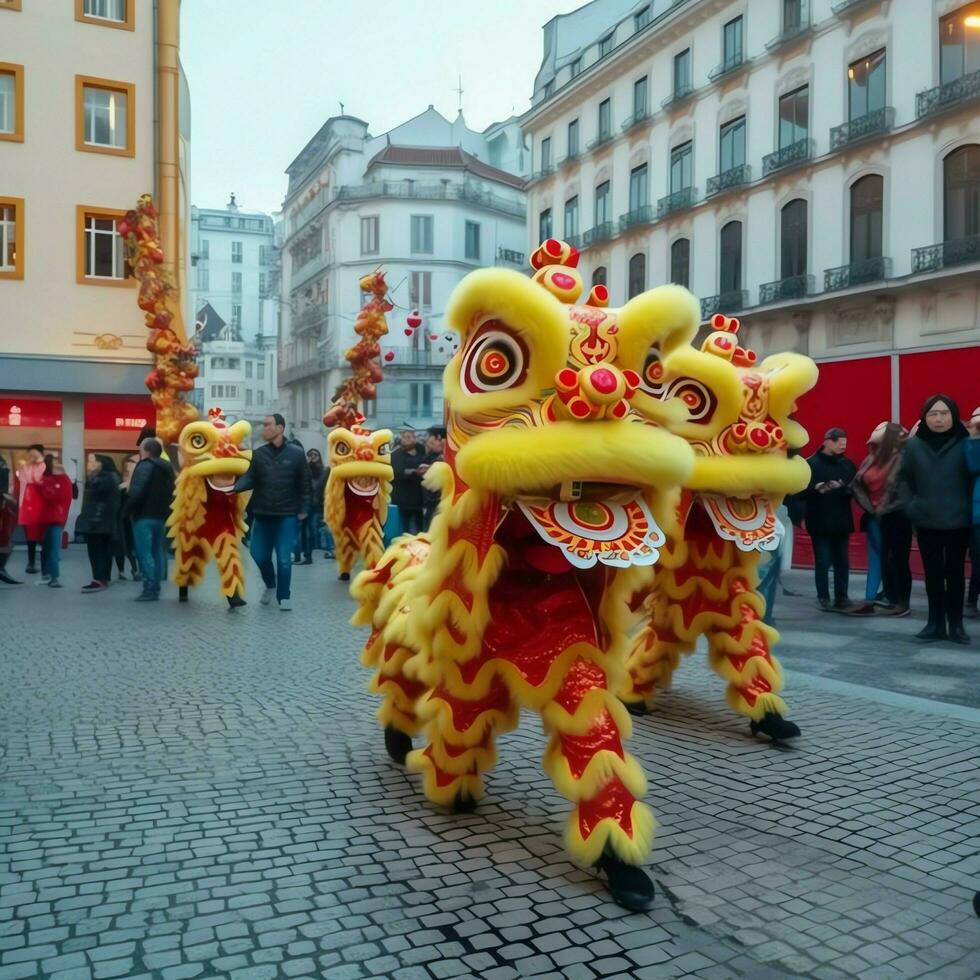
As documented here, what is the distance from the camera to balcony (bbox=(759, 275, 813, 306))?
22.8 metres

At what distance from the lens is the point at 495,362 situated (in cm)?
347

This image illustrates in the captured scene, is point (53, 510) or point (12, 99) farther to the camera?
point (12, 99)

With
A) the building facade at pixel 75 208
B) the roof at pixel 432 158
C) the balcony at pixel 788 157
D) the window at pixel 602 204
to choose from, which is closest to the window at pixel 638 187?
the window at pixel 602 204

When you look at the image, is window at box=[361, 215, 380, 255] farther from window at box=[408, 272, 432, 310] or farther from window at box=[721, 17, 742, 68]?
window at box=[721, 17, 742, 68]

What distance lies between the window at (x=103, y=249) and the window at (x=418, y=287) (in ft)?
91.9

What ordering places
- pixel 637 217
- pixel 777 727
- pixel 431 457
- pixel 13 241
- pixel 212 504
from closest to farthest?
pixel 777 727, pixel 212 504, pixel 431 457, pixel 13 241, pixel 637 217

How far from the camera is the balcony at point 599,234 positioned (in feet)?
99.5

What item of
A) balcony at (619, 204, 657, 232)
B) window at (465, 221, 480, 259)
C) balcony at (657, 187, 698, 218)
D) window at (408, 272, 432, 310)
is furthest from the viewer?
window at (465, 221, 480, 259)

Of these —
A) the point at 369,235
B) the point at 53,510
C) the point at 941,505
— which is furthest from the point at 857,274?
the point at 369,235

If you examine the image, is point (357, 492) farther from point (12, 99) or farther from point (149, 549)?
point (12, 99)

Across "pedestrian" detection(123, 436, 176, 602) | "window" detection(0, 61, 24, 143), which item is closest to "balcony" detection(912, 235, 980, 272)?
"pedestrian" detection(123, 436, 176, 602)

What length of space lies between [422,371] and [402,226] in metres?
7.22

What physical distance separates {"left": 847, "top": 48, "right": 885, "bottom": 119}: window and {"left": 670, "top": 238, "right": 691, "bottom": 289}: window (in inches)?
243

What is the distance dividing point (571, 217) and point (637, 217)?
14.0 ft
